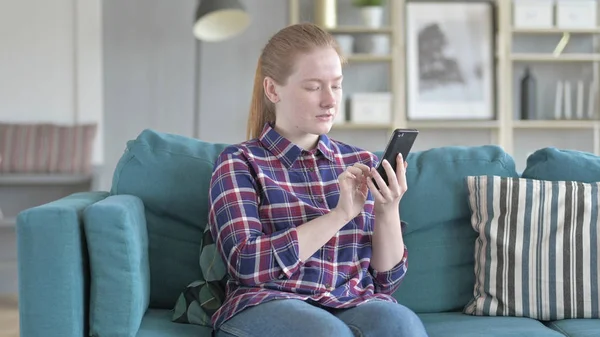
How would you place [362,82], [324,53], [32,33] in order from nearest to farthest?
1. [324,53]
2. [32,33]
3. [362,82]

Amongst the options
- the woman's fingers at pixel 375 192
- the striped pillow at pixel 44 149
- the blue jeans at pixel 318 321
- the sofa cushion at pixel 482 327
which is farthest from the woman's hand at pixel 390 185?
the striped pillow at pixel 44 149

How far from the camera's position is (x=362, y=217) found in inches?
78.6

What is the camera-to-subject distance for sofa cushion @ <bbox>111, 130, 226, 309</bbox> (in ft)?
A: 7.15

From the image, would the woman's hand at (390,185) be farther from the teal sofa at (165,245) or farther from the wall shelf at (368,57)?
the wall shelf at (368,57)

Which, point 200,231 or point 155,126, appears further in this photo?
point 155,126

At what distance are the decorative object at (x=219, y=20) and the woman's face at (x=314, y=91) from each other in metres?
2.63

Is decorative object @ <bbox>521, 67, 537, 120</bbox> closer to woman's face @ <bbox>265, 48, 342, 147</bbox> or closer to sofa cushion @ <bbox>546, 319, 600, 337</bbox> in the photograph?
sofa cushion @ <bbox>546, 319, 600, 337</bbox>

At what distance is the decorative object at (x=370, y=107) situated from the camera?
5.22 meters

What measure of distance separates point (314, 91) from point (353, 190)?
0.26 meters

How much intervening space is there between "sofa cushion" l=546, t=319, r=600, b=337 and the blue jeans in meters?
0.47

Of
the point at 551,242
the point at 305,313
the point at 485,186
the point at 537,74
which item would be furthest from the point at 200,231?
the point at 537,74

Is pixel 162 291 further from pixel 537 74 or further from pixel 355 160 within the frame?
pixel 537 74

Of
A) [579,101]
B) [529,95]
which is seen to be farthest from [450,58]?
[579,101]

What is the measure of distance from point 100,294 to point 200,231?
16.5 inches
